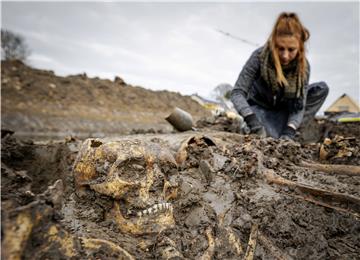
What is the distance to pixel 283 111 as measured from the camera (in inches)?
160

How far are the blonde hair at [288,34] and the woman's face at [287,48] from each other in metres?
0.05

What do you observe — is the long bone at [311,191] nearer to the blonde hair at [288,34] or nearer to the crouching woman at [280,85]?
the crouching woman at [280,85]

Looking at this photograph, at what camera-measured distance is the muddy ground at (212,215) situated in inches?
41.2

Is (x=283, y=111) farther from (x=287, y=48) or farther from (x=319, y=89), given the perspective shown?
(x=287, y=48)

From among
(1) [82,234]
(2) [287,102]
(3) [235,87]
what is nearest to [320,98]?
(2) [287,102]

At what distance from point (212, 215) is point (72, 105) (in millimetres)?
11214

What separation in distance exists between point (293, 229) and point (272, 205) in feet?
0.52

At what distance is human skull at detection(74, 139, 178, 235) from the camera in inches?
55.3

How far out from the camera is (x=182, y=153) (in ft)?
6.37

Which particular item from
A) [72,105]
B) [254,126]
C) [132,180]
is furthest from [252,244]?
[72,105]

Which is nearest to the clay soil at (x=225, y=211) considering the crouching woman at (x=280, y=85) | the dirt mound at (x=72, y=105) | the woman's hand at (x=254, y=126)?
the woman's hand at (x=254, y=126)

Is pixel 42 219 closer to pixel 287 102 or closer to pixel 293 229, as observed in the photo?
pixel 293 229

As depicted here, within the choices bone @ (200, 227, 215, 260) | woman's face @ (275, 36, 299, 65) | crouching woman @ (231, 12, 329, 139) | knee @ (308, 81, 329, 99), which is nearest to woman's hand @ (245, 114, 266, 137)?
crouching woman @ (231, 12, 329, 139)

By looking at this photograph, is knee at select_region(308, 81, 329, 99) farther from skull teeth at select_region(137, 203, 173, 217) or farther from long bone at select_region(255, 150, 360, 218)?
skull teeth at select_region(137, 203, 173, 217)
